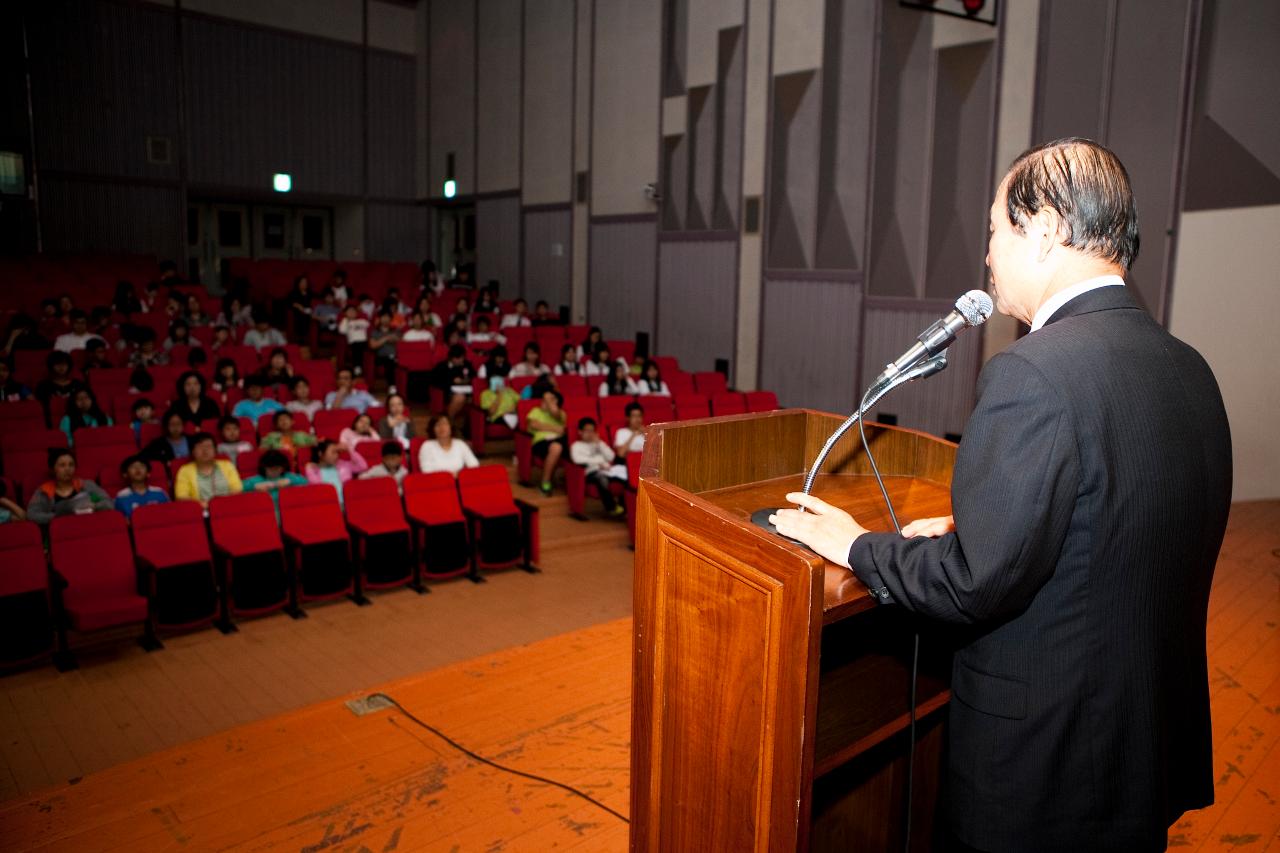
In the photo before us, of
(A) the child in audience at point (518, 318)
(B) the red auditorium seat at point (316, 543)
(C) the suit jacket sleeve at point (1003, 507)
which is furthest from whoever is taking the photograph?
(A) the child in audience at point (518, 318)


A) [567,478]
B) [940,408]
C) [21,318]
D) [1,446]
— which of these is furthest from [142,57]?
[940,408]

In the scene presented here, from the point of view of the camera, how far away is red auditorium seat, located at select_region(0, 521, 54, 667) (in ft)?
11.6

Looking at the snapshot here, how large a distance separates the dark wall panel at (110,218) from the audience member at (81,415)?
20.9ft

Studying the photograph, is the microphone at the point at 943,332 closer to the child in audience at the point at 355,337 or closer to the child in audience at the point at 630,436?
the child in audience at the point at 630,436

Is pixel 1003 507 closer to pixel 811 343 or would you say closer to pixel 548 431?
pixel 548 431

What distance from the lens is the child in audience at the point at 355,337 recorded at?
8.73 meters

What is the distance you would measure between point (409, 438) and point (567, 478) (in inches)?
42.0

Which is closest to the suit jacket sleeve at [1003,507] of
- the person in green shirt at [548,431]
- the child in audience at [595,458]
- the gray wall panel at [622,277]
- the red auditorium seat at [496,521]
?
the red auditorium seat at [496,521]

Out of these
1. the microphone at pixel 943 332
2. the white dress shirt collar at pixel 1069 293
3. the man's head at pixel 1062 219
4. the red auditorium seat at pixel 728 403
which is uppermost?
the man's head at pixel 1062 219

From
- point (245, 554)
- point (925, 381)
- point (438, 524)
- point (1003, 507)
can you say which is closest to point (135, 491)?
point (245, 554)

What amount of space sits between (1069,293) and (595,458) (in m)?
4.97

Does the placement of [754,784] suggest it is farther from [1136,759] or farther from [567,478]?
[567,478]

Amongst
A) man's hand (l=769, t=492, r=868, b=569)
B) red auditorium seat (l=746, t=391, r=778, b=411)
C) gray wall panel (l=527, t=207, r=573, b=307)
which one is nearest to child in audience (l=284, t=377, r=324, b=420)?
red auditorium seat (l=746, t=391, r=778, b=411)

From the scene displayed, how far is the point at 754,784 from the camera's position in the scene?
1.03 meters
